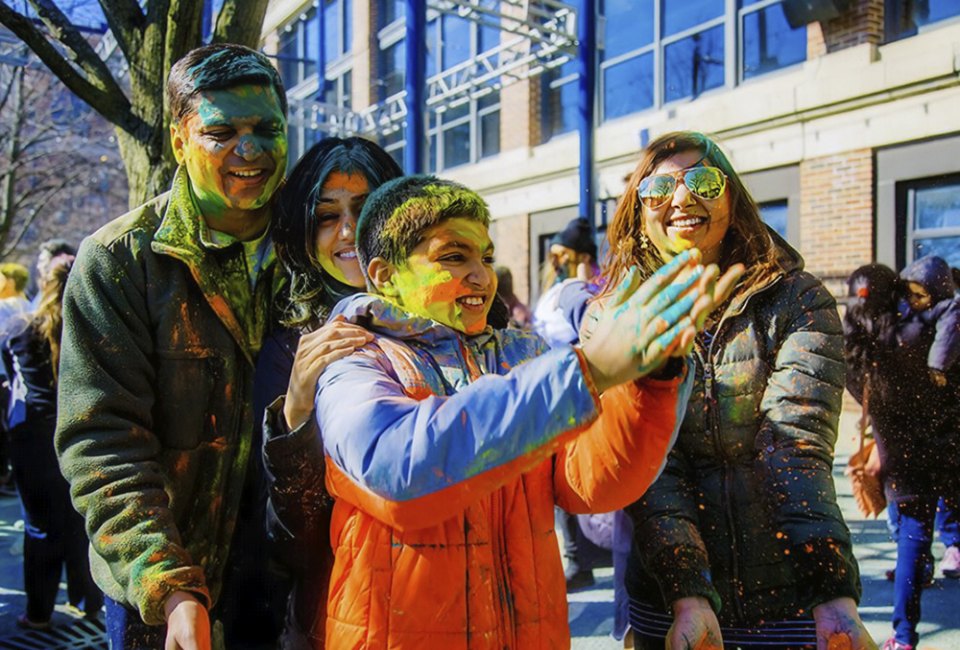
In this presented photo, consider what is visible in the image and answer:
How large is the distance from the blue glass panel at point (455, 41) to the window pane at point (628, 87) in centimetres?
366

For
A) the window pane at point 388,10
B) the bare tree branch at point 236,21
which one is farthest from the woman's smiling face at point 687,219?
the window pane at point 388,10

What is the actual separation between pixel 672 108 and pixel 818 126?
220cm

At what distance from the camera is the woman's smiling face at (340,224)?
1856 millimetres

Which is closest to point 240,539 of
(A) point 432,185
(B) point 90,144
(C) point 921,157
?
(A) point 432,185

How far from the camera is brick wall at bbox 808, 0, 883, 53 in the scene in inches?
328

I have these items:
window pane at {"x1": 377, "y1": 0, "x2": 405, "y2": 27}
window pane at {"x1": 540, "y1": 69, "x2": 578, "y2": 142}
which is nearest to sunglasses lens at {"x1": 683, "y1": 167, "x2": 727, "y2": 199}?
window pane at {"x1": 540, "y1": 69, "x2": 578, "y2": 142}

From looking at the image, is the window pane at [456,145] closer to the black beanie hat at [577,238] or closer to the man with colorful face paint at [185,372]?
the black beanie hat at [577,238]

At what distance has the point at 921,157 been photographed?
26.3 feet

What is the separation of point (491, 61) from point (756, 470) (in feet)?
42.4

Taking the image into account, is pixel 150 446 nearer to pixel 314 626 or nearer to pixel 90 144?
pixel 314 626

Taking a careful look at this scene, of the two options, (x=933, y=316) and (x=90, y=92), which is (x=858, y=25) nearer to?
(x=933, y=316)

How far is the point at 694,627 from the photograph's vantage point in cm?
168

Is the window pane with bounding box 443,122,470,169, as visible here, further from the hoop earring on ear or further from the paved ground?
the hoop earring on ear

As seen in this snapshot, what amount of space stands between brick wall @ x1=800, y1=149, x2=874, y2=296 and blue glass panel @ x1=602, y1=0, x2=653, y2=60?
11.2ft
